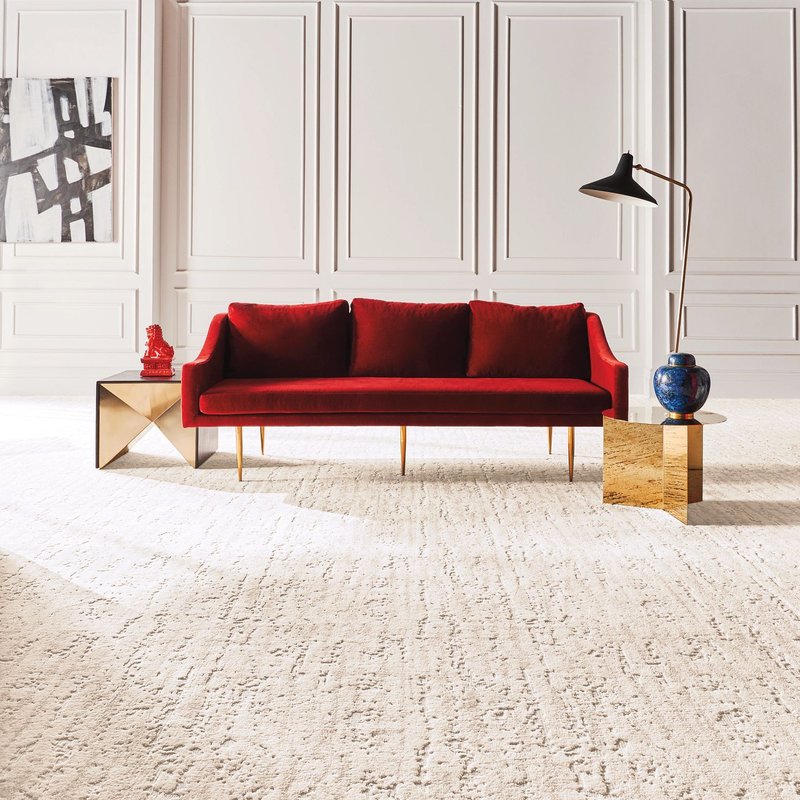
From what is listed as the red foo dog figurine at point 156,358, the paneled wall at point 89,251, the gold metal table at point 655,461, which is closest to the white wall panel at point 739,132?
the gold metal table at point 655,461

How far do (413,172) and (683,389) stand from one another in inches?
166

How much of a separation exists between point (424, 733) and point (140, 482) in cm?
233

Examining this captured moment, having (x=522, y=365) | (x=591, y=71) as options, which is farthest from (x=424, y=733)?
(x=591, y=71)

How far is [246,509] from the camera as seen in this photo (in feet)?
9.70

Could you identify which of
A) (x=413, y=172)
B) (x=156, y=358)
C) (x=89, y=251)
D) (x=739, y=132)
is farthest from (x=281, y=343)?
(x=739, y=132)

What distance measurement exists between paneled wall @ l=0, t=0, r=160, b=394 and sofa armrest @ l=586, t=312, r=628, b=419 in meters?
3.91

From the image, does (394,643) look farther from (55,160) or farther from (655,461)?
(55,160)

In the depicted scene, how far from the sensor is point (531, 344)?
3.94 meters

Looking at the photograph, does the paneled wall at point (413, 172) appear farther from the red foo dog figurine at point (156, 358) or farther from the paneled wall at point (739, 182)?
the red foo dog figurine at point (156, 358)

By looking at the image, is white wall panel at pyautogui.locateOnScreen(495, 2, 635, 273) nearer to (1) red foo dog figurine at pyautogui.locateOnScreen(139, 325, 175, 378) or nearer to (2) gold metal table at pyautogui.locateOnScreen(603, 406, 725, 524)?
(1) red foo dog figurine at pyautogui.locateOnScreen(139, 325, 175, 378)

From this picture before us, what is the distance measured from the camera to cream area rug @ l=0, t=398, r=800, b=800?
126 centimetres

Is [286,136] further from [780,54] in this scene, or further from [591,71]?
[780,54]

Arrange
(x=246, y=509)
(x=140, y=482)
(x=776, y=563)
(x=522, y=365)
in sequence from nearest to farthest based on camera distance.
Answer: (x=776, y=563) → (x=246, y=509) → (x=140, y=482) → (x=522, y=365)

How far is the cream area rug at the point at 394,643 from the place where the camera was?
1263mm
